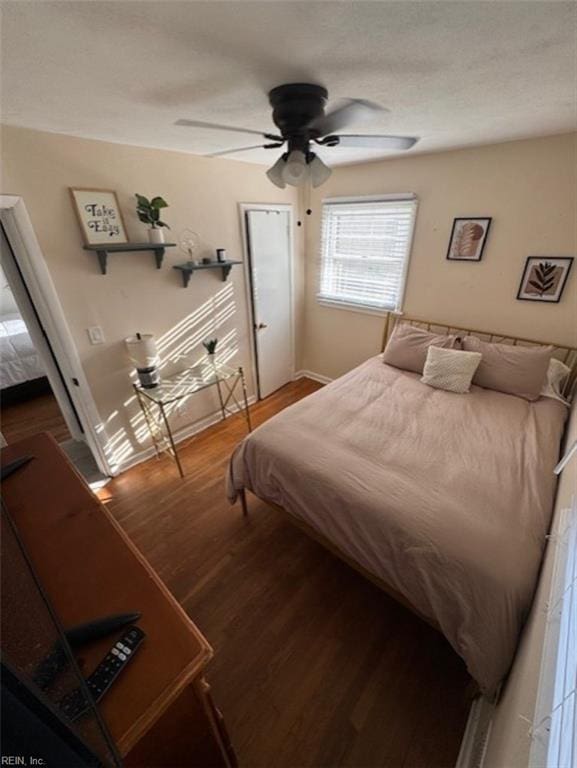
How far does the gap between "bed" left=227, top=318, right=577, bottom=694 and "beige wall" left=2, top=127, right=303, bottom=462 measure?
1213mm

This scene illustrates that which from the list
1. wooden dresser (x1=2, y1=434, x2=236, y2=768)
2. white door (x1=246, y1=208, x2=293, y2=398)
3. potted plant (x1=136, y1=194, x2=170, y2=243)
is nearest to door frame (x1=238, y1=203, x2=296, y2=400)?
white door (x1=246, y1=208, x2=293, y2=398)

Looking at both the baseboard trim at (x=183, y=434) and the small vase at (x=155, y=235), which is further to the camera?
the baseboard trim at (x=183, y=434)

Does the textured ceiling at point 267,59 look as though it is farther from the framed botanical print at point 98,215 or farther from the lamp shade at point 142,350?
the lamp shade at point 142,350

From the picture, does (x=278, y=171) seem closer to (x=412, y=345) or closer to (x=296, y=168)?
(x=296, y=168)

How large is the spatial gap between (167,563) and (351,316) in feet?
9.13

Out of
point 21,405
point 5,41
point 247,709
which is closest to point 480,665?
point 247,709

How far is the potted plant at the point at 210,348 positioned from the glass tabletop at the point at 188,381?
0.06m

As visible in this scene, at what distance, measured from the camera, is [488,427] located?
1.83m

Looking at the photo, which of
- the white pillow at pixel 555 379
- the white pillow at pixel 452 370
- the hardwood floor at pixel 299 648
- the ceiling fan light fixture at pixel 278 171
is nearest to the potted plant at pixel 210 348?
the hardwood floor at pixel 299 648

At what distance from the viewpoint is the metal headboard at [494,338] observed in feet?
7.27

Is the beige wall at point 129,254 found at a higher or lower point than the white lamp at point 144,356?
higher

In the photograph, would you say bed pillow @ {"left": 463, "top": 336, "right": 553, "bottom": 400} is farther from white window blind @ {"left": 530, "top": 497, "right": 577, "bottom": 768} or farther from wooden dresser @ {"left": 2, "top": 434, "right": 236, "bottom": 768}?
wooden dresser @ {"left": 2, "top": 434, "right": 236, "bottom": 768}

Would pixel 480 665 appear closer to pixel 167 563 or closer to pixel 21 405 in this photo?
pixel 167 563

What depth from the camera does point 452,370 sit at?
88.9 inches
